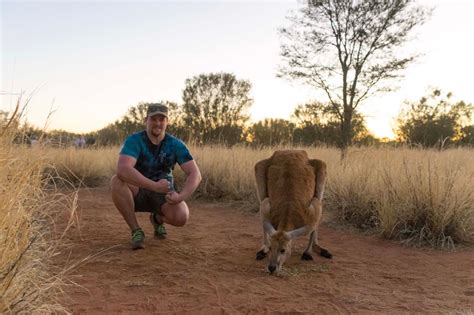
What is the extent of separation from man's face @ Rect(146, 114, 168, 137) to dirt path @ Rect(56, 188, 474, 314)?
4.70 feet

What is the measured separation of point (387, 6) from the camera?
13.5 m

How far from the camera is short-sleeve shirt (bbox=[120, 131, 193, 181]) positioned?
568 centimetres

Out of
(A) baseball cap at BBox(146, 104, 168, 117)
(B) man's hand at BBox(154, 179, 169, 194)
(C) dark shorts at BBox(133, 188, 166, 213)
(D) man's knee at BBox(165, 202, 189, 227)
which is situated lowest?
(D) man's knee at BBox(165, 202, 189, 227)

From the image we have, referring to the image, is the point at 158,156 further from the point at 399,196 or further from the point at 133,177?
the point at 399,196

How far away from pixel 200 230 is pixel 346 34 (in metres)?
9.37

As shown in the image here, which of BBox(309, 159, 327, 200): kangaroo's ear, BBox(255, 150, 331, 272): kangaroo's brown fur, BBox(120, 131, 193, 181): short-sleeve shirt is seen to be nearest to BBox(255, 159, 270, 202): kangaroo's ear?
BBox(255, 150, 331, 272): kangaroo's brown fur

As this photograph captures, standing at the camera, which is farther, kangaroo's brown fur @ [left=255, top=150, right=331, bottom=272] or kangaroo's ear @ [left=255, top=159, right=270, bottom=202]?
kangaroo's ear @ [left=255, top=159, right=270, bottom=202]

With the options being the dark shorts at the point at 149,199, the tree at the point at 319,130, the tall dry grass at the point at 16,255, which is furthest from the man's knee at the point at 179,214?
the tree at the point at 319,130

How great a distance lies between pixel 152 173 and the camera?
5.75m

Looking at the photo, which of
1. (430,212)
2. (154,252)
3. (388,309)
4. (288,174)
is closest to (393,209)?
(430,212)

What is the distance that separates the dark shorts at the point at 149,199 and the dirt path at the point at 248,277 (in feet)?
1.58

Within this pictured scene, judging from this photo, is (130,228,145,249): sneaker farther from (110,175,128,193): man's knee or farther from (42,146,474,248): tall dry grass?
(42,146,474,248): tall dry grass

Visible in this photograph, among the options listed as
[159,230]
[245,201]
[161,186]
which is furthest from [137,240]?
[245,201]

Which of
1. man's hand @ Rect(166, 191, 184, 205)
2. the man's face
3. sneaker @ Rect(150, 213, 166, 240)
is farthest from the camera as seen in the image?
sneaker @ Rect(150, 213, 166, 240)
